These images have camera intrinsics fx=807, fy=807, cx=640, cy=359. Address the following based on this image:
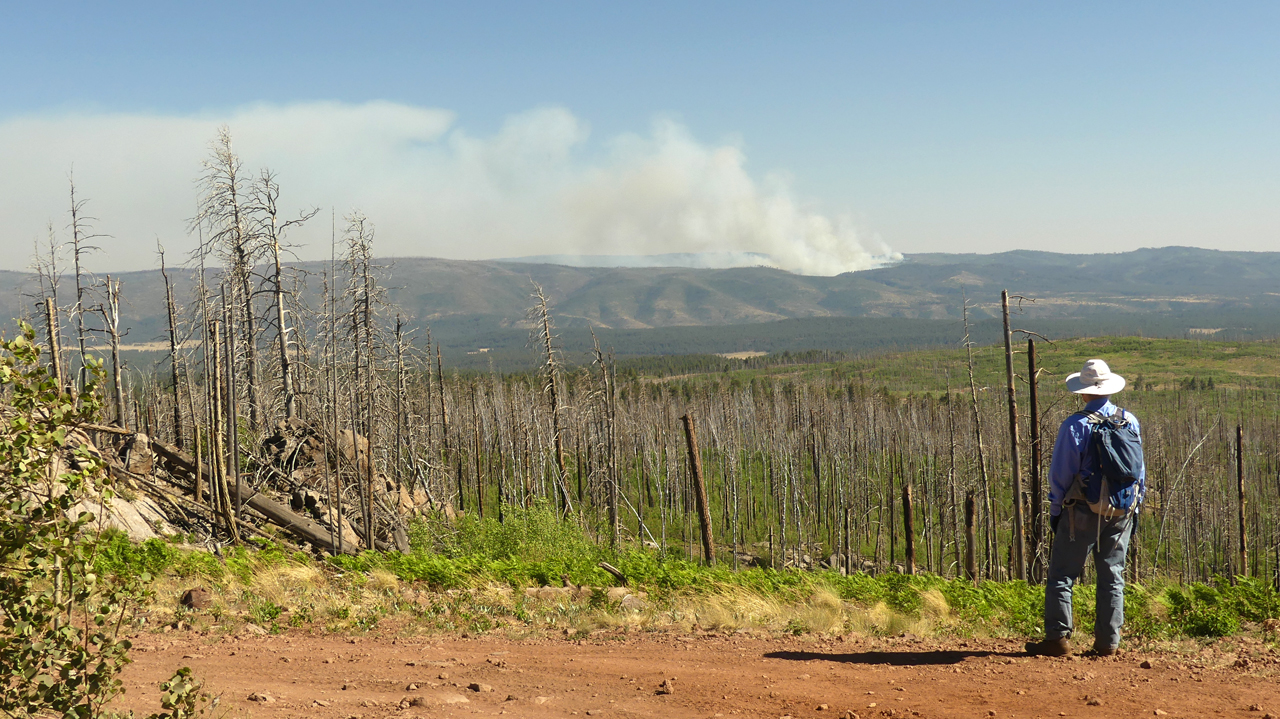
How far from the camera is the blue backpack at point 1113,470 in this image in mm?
6273

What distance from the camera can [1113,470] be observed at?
20.6 feet

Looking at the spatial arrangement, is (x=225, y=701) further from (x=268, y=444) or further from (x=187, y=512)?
(x=268, y=444)

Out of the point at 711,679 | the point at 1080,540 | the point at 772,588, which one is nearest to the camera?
the point at 711,679

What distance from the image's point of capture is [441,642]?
795cm

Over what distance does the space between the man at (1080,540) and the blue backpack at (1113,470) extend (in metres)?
0.02

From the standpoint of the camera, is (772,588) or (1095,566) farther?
(772,588)

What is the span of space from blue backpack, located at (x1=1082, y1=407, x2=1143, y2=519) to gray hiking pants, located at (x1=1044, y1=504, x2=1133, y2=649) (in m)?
0.12

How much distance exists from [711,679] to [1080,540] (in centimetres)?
314

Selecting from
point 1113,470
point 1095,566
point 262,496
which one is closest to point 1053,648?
point 1095,566

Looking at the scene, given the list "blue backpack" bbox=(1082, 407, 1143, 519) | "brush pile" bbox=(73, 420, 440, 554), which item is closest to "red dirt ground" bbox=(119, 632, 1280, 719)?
"blue backpack" bbox=(1082, 407, 1143, 519)

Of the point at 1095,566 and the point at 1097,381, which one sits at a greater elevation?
the point at 1097,381

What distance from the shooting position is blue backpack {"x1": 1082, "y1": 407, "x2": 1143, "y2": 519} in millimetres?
6273

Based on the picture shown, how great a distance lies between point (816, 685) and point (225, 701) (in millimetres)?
4149

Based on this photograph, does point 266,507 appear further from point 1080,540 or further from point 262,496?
point 1080,540
